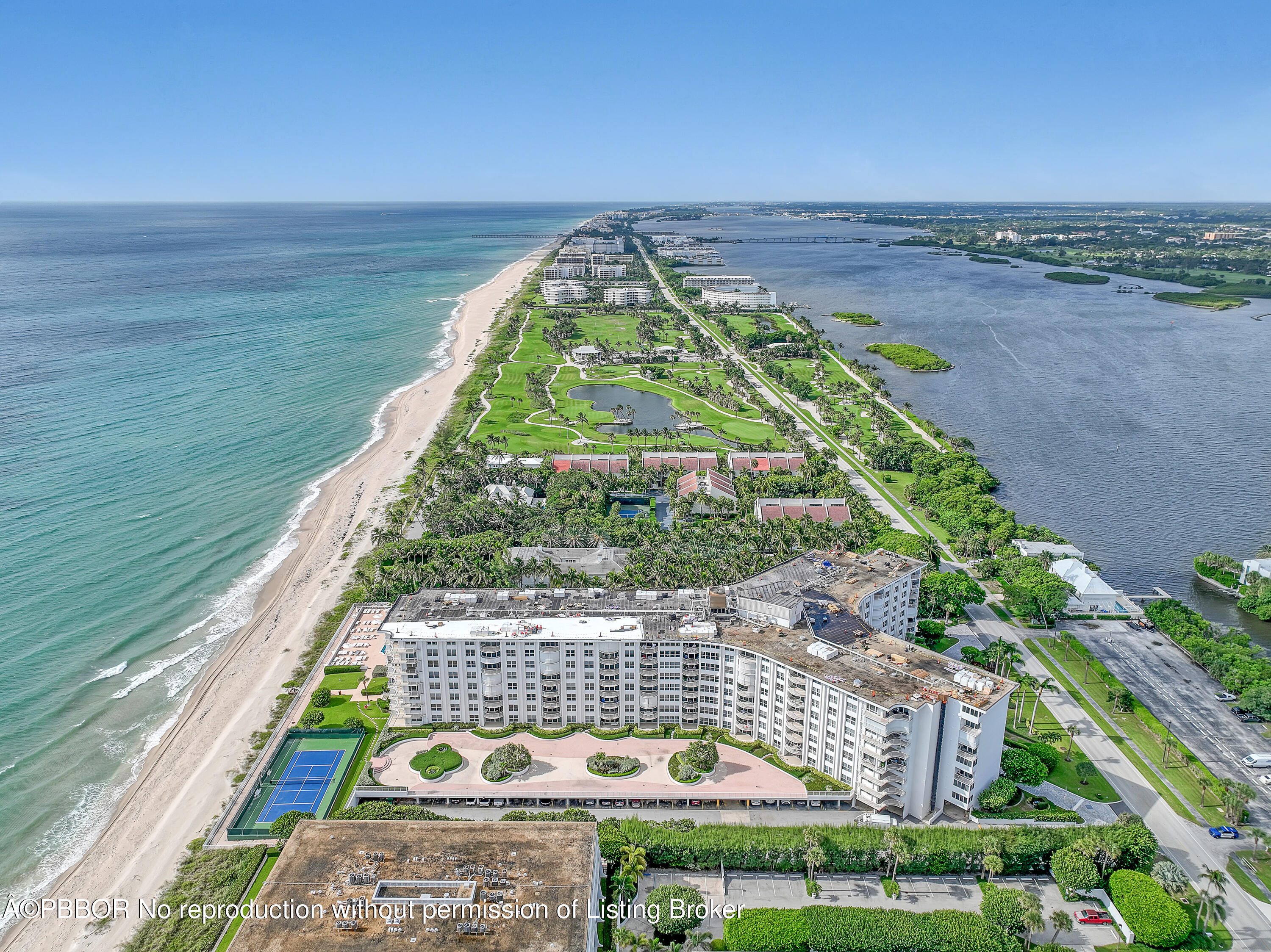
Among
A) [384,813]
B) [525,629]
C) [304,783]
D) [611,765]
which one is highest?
[525,629]

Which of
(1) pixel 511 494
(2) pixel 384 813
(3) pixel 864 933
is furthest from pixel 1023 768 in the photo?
(1) pixel 511 494

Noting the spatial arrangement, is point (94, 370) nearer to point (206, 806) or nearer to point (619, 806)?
point (206, 806)

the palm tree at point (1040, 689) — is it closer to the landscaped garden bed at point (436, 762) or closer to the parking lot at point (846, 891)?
the parking lot at point (846, 891)

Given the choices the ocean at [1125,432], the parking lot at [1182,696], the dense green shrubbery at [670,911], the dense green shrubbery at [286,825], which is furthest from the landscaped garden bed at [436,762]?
the ocean at [1125,432]

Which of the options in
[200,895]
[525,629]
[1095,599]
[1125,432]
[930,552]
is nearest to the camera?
[200,895]

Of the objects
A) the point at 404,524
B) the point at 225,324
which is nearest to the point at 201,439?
the point at 404,524

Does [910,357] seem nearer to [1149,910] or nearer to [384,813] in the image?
[1149,910]

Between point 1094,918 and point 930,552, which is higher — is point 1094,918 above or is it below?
below

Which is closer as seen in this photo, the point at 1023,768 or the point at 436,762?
the point at 1023,768
